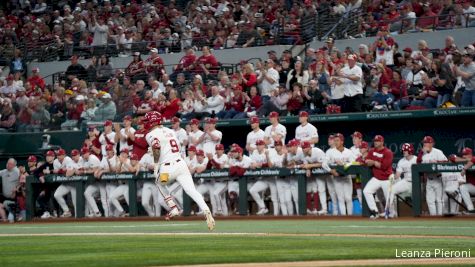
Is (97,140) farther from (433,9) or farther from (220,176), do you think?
(433,9)

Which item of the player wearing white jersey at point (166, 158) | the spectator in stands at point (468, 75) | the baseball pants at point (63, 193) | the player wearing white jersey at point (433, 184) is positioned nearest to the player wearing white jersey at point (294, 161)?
the player wearing white jersey at point (433, 184)

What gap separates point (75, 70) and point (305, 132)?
1037 centimetres

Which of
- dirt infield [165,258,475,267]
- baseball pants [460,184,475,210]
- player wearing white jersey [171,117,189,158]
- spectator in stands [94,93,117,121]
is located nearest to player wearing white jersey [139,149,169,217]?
player wearing white jersey [171,117,189,158]

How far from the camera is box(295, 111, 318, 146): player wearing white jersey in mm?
22562

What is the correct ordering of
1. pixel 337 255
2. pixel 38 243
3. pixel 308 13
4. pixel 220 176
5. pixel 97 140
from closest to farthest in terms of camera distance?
A: pixel 337 255 < pixel 38 243 < pixel 220 176 < pixel 97 140 < pixel 308 13

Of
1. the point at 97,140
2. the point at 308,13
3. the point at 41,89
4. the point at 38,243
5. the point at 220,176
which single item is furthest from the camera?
the point at 41,89

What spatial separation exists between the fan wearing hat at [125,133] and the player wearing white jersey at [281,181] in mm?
3334

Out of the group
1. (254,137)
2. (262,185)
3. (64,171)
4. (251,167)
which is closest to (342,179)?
(262,185)

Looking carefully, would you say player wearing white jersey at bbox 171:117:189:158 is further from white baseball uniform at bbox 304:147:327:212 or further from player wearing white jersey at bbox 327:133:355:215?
player wearing white jersey at bbox 327:133:355:215

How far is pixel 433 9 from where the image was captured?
1025 inches

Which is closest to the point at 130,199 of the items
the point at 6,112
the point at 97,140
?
the point at 97,140

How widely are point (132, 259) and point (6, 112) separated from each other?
60.3ft

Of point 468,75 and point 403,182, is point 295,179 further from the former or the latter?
point 468,75

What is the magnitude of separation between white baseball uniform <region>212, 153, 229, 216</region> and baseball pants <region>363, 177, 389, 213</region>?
156 inches
